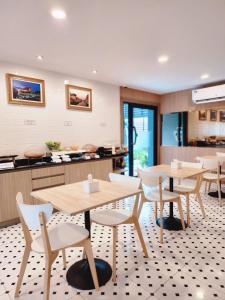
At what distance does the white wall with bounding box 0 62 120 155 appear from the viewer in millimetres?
3191

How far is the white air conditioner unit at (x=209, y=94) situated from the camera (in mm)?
4484

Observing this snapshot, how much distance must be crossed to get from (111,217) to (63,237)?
0.53m

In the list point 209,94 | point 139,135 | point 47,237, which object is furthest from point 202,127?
point 47,237

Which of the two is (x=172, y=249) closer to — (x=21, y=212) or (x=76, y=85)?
(x=21, y=212)

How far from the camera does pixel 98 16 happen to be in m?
1.99

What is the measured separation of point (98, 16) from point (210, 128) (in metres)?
4.02

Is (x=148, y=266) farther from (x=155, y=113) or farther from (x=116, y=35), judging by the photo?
(x=155, y=113)

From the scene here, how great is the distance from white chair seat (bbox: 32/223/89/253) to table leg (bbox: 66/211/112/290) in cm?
16

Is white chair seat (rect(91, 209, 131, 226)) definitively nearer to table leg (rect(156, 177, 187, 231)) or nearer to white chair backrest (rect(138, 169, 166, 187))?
white chair backrest (rect(138, 169, 166, 187))

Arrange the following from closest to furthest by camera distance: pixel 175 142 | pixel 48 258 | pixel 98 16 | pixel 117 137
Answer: pixel 48 258, pixel 98 16, pixel 117 137, pixel 175 142

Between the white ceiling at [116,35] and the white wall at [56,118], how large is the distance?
0.97ft

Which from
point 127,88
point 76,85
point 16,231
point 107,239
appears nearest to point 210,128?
point 127,88

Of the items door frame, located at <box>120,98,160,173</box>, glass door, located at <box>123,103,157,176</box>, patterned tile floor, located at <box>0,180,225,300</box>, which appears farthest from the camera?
glass door, located at <box>123,103,157,176</box>

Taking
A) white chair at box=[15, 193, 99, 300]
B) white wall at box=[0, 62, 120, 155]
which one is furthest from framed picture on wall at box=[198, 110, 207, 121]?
white chair at box=[15, 193, 99, 300]
